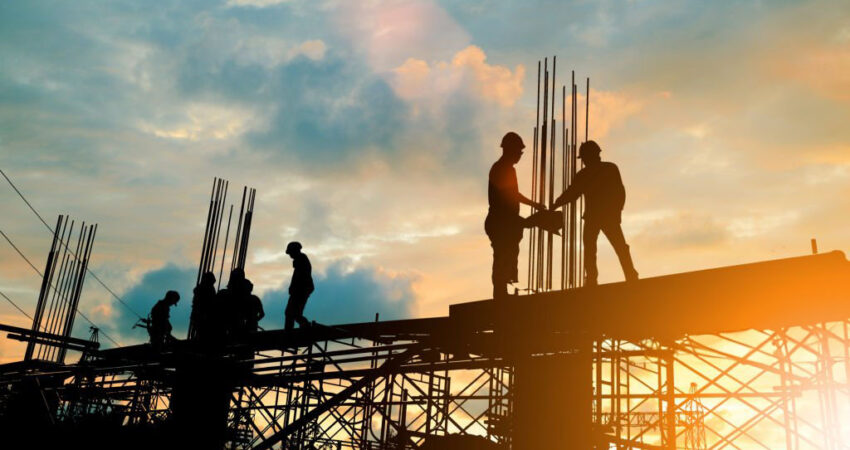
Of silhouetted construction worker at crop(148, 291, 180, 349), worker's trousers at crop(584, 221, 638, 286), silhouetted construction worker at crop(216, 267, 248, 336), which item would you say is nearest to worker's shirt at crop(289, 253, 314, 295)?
silhouetted construction worker at crop(216, 267, 248, 336)

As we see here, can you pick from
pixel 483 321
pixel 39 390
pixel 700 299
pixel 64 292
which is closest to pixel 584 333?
pixel 483 321

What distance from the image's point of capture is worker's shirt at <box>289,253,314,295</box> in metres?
13.6

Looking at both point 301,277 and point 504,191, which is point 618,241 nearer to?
point 504,191

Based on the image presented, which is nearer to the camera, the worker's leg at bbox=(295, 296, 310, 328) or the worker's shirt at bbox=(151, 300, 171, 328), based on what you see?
the worker's leg at bbox=(295, 296, 310, 328)

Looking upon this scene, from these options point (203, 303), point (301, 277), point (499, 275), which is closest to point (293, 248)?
point (301, 277)

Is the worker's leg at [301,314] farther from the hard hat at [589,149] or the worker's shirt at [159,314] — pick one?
the hard hat at [589,149]

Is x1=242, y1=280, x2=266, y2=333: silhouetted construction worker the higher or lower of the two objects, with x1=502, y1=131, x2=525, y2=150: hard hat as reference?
lower

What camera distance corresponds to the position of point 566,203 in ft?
31.3

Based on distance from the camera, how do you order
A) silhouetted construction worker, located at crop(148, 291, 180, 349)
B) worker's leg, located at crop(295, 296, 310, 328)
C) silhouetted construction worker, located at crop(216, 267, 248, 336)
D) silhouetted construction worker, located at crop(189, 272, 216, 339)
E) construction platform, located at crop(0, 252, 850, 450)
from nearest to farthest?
construction platform, located at crop(0, 252, 850, 450) → worker's leg, located at crop(295, 296, 310, 328) → silhouetted construction worker, located at crop(216, 267, 248, 336) → silhouetted construction worker, located at crop(189, 272, 216, 339) → silhouetted construction worker, located at crop(148, 291, 180, 349)

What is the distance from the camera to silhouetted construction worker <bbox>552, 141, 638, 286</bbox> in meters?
9.26

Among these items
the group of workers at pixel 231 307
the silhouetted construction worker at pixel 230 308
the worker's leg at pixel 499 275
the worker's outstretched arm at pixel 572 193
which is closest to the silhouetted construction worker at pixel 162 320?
the group of workers at pixel 231 307

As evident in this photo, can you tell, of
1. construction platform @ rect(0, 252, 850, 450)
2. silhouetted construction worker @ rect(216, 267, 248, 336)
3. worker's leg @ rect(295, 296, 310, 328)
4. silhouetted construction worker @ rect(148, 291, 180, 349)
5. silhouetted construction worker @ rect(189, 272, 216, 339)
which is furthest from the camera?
silhouetted construction worker @ rect(148, 291, 180, 349)

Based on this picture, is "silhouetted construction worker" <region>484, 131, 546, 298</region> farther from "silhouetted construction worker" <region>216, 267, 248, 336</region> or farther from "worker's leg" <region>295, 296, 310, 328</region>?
"silhouetted construction worker" <region>216, 267, 248, 336</region>

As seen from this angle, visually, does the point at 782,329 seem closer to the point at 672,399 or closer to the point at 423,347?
the point at 672,399
